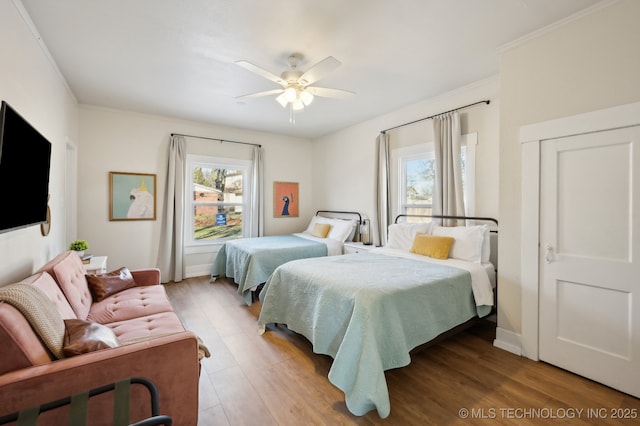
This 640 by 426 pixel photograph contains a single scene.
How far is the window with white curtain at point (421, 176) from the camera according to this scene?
342 centimetres

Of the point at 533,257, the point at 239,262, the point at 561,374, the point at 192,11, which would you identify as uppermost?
the point at 192,11

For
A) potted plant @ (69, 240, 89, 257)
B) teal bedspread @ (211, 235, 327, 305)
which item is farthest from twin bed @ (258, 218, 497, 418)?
potted plant @ (69, 240, 89, 257)

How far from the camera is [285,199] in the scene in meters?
5.89

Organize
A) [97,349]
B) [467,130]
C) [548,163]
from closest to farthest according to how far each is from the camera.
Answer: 1. [97,349]
2. [548,163]
3. [467,130]

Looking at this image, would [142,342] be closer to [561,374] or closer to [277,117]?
[561,374]

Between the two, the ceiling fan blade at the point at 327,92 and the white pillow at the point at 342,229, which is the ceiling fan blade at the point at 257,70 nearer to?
the ceiling fan blade at the point at 327,92

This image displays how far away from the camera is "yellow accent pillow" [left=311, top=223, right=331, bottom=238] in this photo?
4.97 meters

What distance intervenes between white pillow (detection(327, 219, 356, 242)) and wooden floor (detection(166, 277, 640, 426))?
2.18 meters

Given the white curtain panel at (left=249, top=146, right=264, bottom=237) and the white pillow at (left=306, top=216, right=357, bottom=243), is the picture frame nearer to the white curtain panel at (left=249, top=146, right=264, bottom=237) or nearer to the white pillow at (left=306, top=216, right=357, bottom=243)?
the white curtain panel at (left=249, top=146, right=264, bottom=237)

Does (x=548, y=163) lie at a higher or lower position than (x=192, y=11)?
lower

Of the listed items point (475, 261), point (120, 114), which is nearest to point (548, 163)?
point (475, 261)

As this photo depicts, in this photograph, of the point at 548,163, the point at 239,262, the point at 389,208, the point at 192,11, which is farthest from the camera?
the point at 389,208

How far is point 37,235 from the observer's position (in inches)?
94.2

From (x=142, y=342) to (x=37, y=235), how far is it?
187 cm
